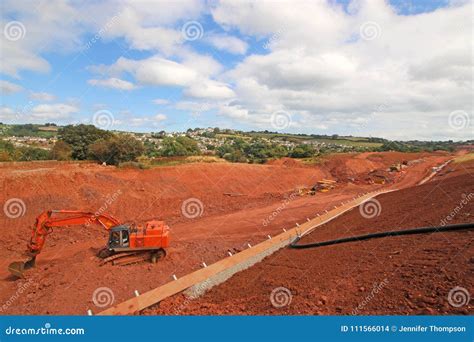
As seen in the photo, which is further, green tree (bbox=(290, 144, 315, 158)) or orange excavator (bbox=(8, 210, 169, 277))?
green tree (bbox=(290, 144, 315, 158))

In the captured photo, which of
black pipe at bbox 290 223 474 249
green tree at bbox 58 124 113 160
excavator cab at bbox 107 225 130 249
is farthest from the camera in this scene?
green tree at bbox 58 124 113 160

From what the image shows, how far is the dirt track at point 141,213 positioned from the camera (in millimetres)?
11141

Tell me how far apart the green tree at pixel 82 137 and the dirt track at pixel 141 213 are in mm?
9531

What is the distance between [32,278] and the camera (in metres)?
11.8

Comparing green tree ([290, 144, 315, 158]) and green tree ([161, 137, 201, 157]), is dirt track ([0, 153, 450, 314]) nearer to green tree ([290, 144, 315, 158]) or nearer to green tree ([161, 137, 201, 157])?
green tree ([161, 137, 201, 157])

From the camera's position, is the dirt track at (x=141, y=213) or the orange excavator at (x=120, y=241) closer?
the dirt track at (x=141, y=213)

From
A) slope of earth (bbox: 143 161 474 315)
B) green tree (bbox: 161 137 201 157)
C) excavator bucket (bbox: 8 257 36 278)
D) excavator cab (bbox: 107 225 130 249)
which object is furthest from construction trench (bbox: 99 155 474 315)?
green tree (bbox: 161 137 201 157)

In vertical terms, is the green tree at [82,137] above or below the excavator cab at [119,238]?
above

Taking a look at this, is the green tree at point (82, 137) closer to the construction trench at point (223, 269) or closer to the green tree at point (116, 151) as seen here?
the green tree at point (116, 151)

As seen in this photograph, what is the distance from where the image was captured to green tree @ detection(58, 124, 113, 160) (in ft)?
123

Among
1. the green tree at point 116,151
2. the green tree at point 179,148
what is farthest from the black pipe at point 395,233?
the green tree at point 179,148

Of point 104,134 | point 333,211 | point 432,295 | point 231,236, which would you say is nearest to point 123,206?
point 231,236

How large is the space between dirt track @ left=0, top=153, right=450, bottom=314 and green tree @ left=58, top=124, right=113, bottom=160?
9531 mm

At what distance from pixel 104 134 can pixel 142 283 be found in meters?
34.0
